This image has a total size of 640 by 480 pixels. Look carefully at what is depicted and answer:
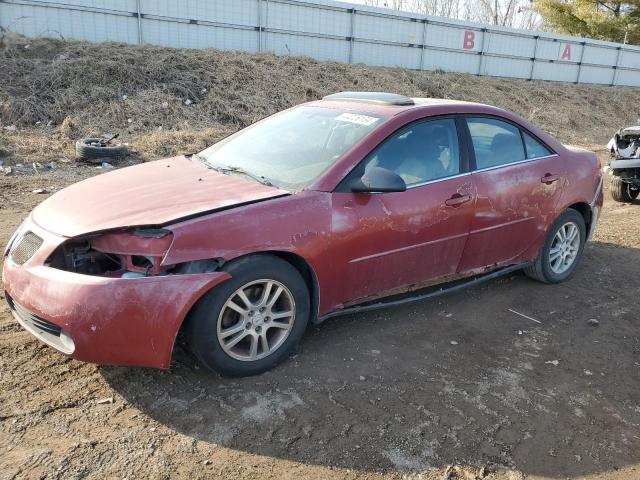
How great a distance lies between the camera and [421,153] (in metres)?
3.99

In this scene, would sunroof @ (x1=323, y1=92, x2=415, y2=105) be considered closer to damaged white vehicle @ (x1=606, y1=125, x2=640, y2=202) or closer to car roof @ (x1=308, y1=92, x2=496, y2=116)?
car roof @ (x1=308, y1=92, x2=496, y2=116)

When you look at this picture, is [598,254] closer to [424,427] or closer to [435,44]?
[424,427]

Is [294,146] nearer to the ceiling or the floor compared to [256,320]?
nearer to the ceiling

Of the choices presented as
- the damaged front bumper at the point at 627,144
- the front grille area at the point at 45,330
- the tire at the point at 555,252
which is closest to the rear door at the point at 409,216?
the tire at the point at 555,252

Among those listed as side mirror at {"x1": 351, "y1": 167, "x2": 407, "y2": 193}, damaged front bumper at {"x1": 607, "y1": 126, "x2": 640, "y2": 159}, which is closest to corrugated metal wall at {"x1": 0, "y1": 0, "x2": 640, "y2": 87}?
damaged front bumper at {"x1": 607, "y1": 126, "x2": 640, "y2": 159}

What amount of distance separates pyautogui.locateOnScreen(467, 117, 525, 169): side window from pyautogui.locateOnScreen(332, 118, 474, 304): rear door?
19 cm

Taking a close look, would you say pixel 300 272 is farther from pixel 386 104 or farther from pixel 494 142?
pixel 494 142

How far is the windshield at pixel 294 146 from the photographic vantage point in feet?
12.1

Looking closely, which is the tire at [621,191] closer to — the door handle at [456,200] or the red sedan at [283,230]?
the red sedan at [283,230]

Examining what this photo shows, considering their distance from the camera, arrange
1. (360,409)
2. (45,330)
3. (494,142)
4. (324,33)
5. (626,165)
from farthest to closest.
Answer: (324,33) → (626,165) → (494,142) → (360,409) → (45,330)

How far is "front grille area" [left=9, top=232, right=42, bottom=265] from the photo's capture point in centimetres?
313

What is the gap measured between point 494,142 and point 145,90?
32.3 feet

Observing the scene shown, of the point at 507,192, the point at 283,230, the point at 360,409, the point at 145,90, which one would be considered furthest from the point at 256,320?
the point at 145,90

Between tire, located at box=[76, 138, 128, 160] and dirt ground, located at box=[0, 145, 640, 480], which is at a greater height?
tire, located at box=[76, 138, 128, 160]
